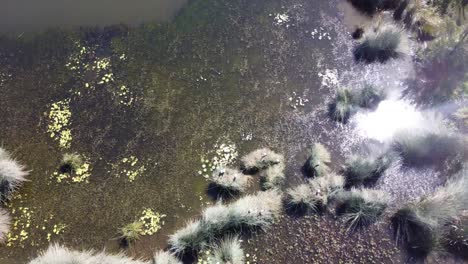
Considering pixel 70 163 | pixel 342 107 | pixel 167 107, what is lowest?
pixel 70 163

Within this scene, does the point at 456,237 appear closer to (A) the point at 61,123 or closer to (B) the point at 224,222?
(B) the point at 224,222

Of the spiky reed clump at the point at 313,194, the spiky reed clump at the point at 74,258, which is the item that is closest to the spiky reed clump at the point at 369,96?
the spiky reed clump at the point at 313,194

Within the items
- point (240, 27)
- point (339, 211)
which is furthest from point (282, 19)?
point (339, 211)

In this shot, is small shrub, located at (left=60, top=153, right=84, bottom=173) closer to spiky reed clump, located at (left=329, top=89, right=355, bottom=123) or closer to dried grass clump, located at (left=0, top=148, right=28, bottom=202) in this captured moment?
dried grass clump, located at (left=0, top=148, right=28, bottom=202)

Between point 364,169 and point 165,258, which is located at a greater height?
point 364,169

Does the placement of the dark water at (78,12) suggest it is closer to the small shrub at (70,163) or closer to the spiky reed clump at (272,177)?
the small shrub at (70,163)

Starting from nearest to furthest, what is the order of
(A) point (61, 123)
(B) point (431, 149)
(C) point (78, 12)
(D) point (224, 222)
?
(D) point (224, 222)
(B) point (431, 149)
(A) point (61, 123)
(C) point (78, 12)

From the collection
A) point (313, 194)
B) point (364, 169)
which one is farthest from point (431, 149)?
point (313, 194)

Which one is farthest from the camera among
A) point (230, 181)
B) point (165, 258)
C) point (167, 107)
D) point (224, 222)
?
point (167, 107)
